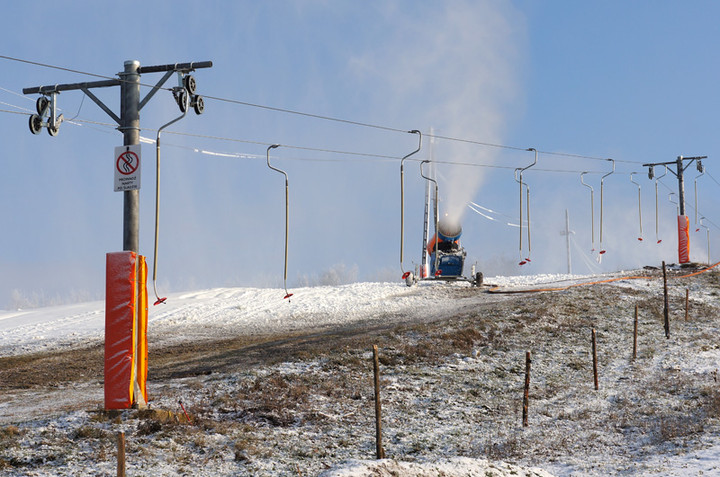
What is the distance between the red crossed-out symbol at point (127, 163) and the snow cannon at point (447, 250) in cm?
3202

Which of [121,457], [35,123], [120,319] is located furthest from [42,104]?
[121,457]

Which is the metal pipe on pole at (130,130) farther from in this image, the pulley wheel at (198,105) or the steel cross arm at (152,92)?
the pulley wheel at (198,105)

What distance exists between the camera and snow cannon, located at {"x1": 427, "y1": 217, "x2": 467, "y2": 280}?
151 ft

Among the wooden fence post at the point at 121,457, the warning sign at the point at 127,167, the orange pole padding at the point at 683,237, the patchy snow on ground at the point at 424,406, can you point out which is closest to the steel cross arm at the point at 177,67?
the warning sign at the point at 127,167

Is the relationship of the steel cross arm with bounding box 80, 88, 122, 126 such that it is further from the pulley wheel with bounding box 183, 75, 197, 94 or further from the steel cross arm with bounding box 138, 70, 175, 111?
the pulley wheel with bounding box 183, 75, 197, 94

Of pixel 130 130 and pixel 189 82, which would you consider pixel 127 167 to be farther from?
pixel 189 82

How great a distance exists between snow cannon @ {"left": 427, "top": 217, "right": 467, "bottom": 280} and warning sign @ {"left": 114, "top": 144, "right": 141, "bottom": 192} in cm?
3198

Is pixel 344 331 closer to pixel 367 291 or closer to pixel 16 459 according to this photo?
pixel 367 291

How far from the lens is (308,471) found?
12.9 metres


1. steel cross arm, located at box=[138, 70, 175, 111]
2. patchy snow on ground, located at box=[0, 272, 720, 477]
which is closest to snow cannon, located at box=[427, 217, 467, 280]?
patchy snow on ground, located at box=[0, 272, 720, 477]

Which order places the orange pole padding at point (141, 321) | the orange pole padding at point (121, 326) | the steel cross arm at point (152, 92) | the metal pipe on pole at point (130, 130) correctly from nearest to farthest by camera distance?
the orange pole padding at point (121, 326)
the orange pole padding at point (141, 321)
the metal pipe on pole at point (130, 130)
the steel cross arm at point (152, 92)

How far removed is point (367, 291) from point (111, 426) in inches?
1123

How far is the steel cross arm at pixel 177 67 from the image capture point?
15.6 meters

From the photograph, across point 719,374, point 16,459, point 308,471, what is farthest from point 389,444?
point 719,374
